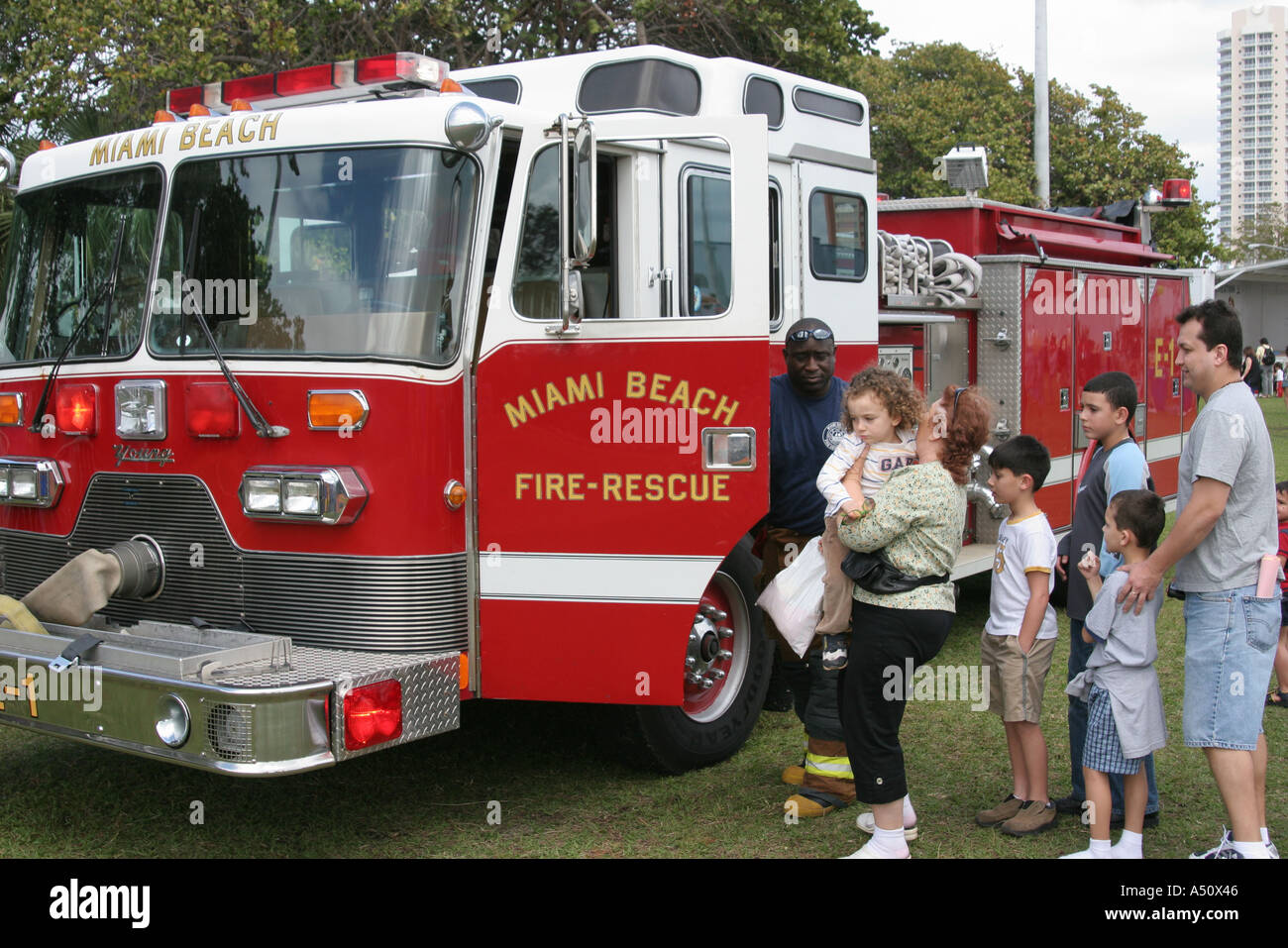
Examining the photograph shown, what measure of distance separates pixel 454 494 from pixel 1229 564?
2.62 metres

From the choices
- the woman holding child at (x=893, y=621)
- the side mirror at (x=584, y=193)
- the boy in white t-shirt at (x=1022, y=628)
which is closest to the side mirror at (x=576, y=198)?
the side mirror at (x=584, y=193)

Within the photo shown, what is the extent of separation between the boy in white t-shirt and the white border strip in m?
1.13

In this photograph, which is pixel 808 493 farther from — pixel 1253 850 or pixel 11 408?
pixel 11 408

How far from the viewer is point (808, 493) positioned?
5109 mm

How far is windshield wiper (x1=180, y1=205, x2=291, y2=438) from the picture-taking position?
4461mm

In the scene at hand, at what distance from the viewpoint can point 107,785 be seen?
5391 mm

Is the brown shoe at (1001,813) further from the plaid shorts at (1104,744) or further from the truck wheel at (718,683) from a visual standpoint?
the truck wheel at (718,683)

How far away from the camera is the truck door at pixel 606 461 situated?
4.55 meters

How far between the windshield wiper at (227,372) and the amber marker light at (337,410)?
0.44ft

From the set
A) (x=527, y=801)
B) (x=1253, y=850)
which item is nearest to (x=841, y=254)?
(x=527, y=801)

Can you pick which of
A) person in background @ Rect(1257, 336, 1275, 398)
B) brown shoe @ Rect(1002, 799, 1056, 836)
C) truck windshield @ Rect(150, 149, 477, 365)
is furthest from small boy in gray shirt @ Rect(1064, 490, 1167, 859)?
person in background @ Rect(1257, 336, 1275, 398)
